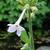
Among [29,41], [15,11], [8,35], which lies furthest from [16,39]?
[29,41]

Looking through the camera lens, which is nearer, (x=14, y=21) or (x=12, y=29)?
(x=12, y=29)

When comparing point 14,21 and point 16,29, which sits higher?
point 16,29

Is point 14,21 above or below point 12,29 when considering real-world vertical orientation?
below

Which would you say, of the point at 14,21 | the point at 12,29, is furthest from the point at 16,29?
the point at 14,21

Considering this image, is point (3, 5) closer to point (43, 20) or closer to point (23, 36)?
point (43, 20)

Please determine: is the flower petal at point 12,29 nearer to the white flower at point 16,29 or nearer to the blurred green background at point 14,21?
the white flower at point 16,29

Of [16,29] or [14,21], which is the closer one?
[16,29]

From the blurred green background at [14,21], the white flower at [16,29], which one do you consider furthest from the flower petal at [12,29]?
the blurred green background at [14,21]

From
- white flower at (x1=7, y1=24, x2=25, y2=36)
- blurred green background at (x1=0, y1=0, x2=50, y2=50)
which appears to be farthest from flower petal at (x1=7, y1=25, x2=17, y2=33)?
blurred green background at (x1=0, y1=0, x2=50, y2=50)

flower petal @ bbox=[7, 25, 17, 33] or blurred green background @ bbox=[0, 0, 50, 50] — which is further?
blurred green background @ bbox=[0, 0, 50, 50]

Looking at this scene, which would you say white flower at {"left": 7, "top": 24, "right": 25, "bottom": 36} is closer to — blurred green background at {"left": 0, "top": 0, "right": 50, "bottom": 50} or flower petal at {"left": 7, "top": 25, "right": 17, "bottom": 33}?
flower petal at {"left": 7, "top": 25, "right": 17, "bottom": 33}

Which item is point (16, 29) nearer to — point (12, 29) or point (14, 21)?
point (12, 29)
